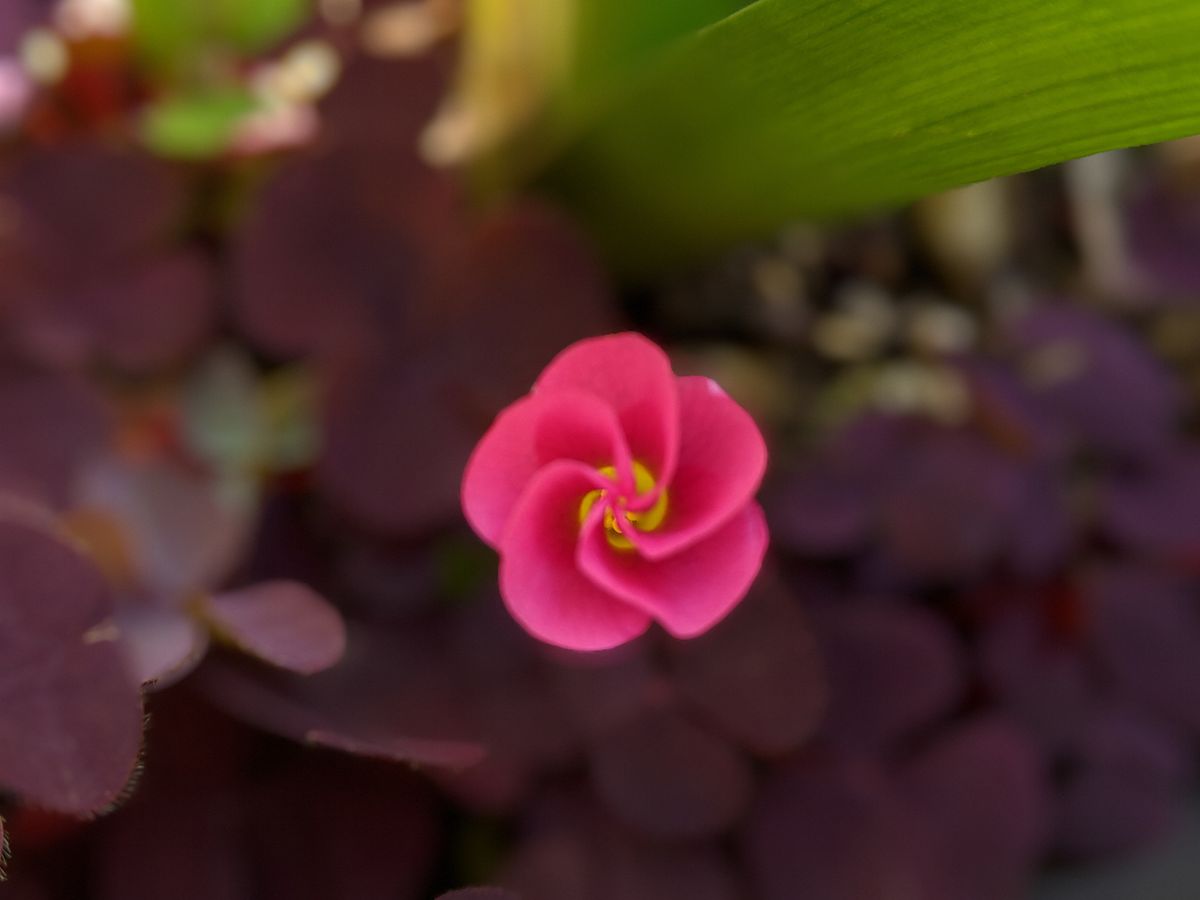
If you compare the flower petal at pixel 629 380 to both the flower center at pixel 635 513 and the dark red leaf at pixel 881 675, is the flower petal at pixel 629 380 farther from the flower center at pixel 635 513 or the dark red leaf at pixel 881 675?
the dark red leaf at pixel 881 675

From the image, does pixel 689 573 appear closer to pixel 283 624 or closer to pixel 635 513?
pixel 635 513

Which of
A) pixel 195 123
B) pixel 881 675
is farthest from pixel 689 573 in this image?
pixel 195 123

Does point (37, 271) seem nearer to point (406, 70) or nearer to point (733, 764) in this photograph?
point (406, 70)

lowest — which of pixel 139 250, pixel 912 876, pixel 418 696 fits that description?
pixel 912 876

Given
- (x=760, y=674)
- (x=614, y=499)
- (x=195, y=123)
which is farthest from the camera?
(x=195, y=123)

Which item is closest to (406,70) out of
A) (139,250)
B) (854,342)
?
(139,250)

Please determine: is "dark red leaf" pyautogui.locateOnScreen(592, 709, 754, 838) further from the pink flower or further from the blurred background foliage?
the pink flower

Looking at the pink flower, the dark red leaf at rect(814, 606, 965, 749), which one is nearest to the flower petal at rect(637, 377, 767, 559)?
the pink flower
